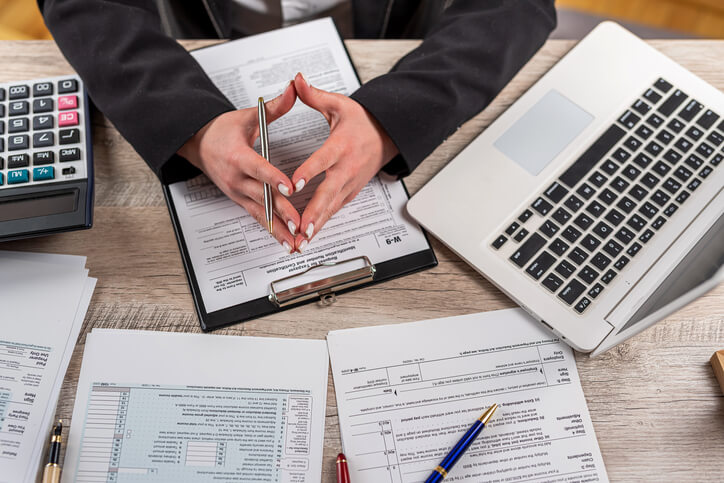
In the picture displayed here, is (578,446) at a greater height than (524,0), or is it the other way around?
(524,0)

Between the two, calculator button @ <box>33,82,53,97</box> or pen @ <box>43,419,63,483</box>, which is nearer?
pen @ <box>43,419,63,483</box>

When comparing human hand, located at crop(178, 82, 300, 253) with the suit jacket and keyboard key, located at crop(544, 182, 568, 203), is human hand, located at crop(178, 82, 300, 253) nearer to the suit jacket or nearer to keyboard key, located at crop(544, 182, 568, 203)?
the suit jacket


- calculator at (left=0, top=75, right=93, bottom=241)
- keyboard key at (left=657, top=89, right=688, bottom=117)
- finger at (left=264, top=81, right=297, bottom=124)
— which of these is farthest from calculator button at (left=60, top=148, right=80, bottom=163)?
keyboard key at (left=657, top=89, right=688, bottom=117)

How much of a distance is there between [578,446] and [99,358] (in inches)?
19.3

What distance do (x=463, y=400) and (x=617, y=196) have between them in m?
0.28

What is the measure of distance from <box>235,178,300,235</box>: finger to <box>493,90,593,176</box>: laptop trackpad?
26cm

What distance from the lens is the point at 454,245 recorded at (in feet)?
2.02

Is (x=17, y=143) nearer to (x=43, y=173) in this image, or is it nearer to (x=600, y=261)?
(x=43, y=173)

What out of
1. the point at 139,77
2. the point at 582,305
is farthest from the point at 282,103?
the point at 582,305

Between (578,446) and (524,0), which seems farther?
(524,0)

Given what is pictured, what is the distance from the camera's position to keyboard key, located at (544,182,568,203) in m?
0.63

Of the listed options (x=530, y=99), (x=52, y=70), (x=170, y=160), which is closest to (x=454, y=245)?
(x=530, y=99)

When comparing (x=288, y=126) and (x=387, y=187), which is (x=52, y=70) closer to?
(x=288, y=126)

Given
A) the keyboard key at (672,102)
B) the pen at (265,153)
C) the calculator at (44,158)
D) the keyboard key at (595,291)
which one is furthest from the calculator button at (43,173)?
the keyboard key at (672,102)
